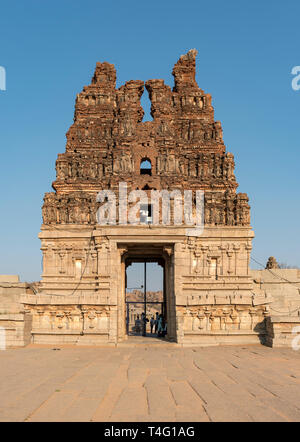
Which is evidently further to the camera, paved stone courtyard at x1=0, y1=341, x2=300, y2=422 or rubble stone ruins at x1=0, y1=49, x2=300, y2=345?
rubble stone ruins at x1=0, y1=49, x2=300, y2=345

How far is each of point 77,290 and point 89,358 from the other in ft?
25.5

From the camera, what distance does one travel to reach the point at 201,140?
2812 cm

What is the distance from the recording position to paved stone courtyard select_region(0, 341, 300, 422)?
26.8 feet

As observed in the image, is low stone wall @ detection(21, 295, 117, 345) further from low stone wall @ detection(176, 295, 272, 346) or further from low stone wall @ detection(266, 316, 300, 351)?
low stone wall @ detection(266, 316, 300, 351)

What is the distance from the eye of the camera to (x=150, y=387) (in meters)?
10.8

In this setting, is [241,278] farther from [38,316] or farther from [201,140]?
[38,316]

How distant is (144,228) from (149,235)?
48cm

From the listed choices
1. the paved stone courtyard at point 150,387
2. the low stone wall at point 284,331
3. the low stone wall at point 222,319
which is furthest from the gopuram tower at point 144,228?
the paved stone courtyard at point 150,387

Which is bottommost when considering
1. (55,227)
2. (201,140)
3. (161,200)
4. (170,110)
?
(55,227)
